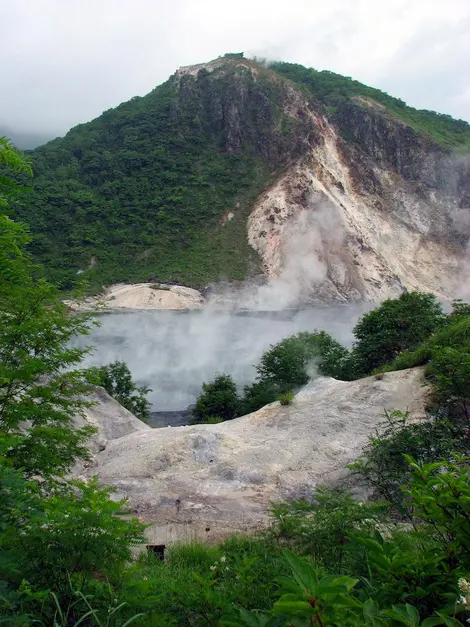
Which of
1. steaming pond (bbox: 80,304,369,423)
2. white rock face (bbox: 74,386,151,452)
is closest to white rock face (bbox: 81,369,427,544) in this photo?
white rock face (bbox: 74,386,151,452)

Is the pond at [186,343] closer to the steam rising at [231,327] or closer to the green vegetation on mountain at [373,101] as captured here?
the steam rising at [231,327]

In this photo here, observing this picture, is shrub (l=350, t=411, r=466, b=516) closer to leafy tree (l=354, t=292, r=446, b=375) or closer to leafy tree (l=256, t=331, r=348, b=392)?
leafy tree (l=354, t=292, r=446, b=375)

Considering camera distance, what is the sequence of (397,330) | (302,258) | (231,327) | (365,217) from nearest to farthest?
(397,330)
(231,327)
(302,258)
(365,217)

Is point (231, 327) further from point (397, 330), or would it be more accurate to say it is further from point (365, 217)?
point (365, 217)

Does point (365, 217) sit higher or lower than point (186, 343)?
higher

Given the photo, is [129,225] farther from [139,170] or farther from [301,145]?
[301,145]

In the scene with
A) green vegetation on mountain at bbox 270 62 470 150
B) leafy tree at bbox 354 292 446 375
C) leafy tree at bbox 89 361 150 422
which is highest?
green vegetation on mountain at bbox 270 62 470 150

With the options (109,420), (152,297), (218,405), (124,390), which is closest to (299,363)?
(218,405)
